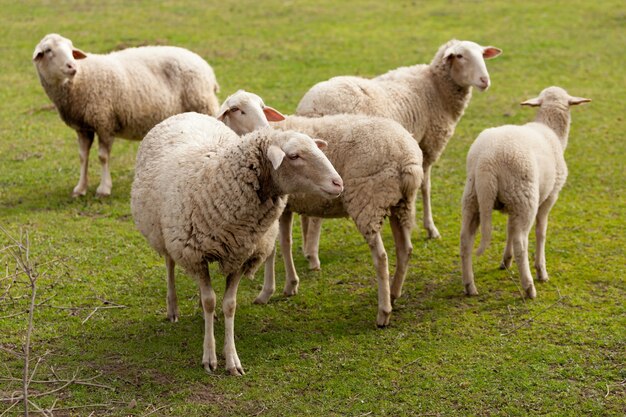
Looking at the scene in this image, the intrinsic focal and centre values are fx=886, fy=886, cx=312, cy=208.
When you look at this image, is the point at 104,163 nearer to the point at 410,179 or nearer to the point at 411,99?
the point at 411,99

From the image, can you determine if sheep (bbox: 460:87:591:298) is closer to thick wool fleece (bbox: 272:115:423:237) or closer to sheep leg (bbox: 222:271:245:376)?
thick wool fleece (bbox: 272:115:423:237)

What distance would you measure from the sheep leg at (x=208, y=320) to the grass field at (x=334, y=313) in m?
0.08

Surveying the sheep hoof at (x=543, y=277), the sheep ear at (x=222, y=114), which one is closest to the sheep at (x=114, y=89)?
the sheep ear at (x=222, y=114)

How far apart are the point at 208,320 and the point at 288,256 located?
54.8 inches

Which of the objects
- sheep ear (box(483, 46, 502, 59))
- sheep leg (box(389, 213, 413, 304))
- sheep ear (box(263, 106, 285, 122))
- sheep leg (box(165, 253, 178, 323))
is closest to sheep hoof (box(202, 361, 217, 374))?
sheep leg (box(165, 253, 178, 323))

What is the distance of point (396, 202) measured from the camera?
668 centimetres

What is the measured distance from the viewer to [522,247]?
7.08 meters

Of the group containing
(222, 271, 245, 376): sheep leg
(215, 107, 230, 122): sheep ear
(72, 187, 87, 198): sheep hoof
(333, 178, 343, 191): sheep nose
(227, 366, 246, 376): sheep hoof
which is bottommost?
(72, 187, 87, 198): sheep hoof

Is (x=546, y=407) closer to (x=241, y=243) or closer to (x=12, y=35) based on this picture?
(x=241, y=243)

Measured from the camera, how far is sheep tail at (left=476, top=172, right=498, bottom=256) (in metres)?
6.99

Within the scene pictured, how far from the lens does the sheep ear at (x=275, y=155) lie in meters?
5.55

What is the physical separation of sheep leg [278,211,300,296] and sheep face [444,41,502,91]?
2.47m

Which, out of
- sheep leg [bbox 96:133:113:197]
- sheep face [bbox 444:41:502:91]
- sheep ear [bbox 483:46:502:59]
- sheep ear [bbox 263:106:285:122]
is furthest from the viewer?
sheep leg [bbox 96:133:113:197]

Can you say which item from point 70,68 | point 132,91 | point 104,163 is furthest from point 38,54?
point 104,163
